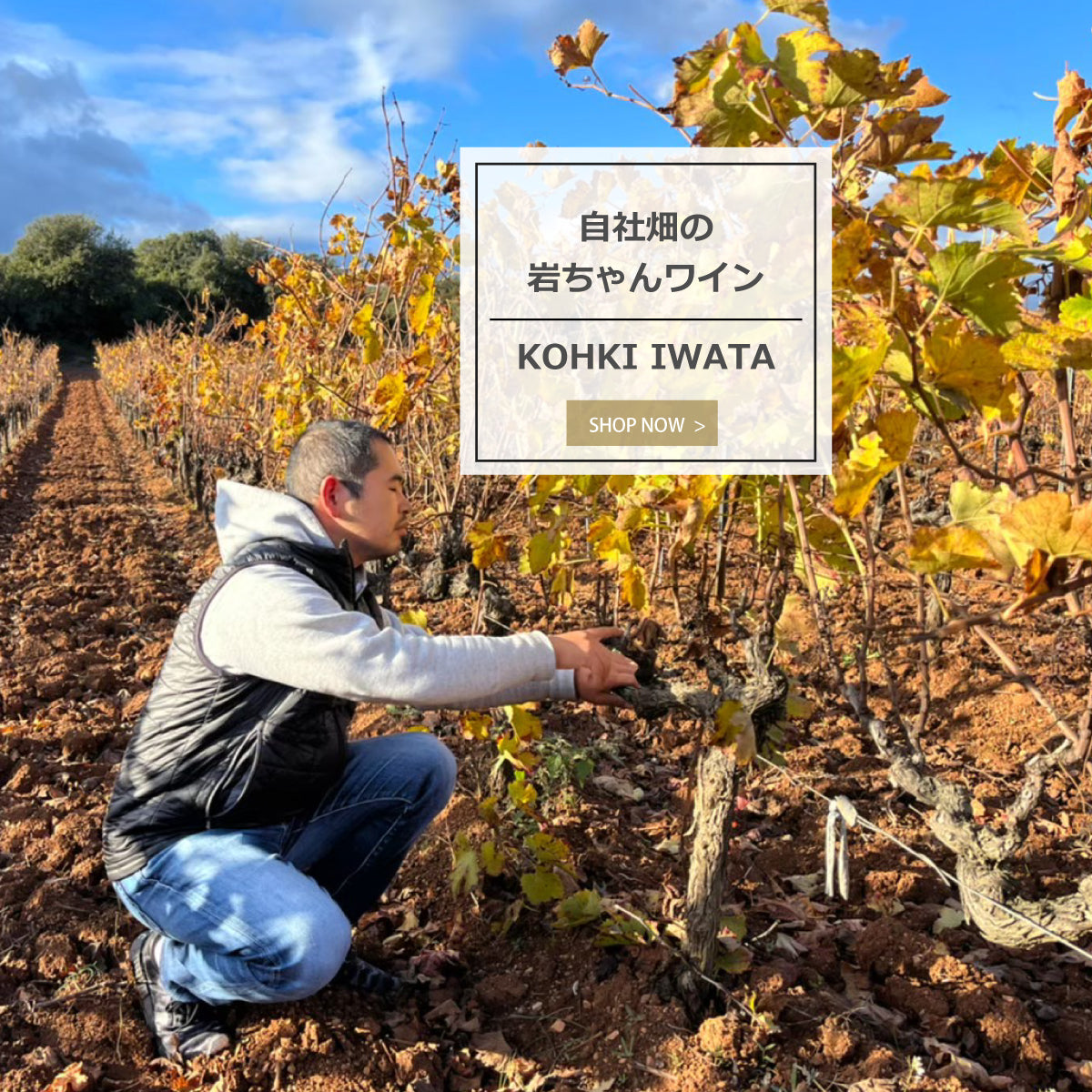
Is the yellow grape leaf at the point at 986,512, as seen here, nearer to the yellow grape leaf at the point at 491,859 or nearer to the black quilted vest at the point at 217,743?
the black quilted vest at the point at 217,743

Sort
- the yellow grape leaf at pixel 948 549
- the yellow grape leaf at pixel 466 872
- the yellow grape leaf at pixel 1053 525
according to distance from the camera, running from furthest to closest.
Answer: the yellow grape leaf at pixel 466 872 → the yellow grape leaf at pixel 948 549 → the yellow grape leaf at pixel 1053 525

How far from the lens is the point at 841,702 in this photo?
3.53m

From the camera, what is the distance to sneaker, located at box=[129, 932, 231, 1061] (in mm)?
1827

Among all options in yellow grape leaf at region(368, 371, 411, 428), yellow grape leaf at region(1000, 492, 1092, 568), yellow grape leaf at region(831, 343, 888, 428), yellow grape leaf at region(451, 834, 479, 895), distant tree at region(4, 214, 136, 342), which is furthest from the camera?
distant tree at region(4, 214, 136, 342)

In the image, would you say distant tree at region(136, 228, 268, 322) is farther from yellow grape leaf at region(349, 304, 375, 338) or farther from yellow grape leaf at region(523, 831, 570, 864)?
yellow grape leaf at region(523, 831, 570, 864)

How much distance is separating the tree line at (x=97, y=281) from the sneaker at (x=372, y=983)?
42.3 meters

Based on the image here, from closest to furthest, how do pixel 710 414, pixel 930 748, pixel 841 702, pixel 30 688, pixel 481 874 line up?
pixel 710 414, pixel 481 874, pixel 930 748, pixel 841 702, pixel 30 688

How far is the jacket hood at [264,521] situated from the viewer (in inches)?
73.9

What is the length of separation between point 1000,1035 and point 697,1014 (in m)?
0.57

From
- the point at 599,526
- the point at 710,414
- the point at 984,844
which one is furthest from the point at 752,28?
the point at 984,844

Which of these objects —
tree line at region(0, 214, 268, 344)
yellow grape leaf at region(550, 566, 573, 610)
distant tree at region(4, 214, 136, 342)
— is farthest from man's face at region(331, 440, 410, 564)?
distant tree at region(4, 214, 136, 342)

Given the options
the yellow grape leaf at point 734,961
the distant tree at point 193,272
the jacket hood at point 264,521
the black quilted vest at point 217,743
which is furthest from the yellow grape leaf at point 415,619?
the distant tree at point 193,272

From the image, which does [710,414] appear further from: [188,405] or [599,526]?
[188,405]

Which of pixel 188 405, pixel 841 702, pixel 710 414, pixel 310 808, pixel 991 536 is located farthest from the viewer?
pixel 188 405
